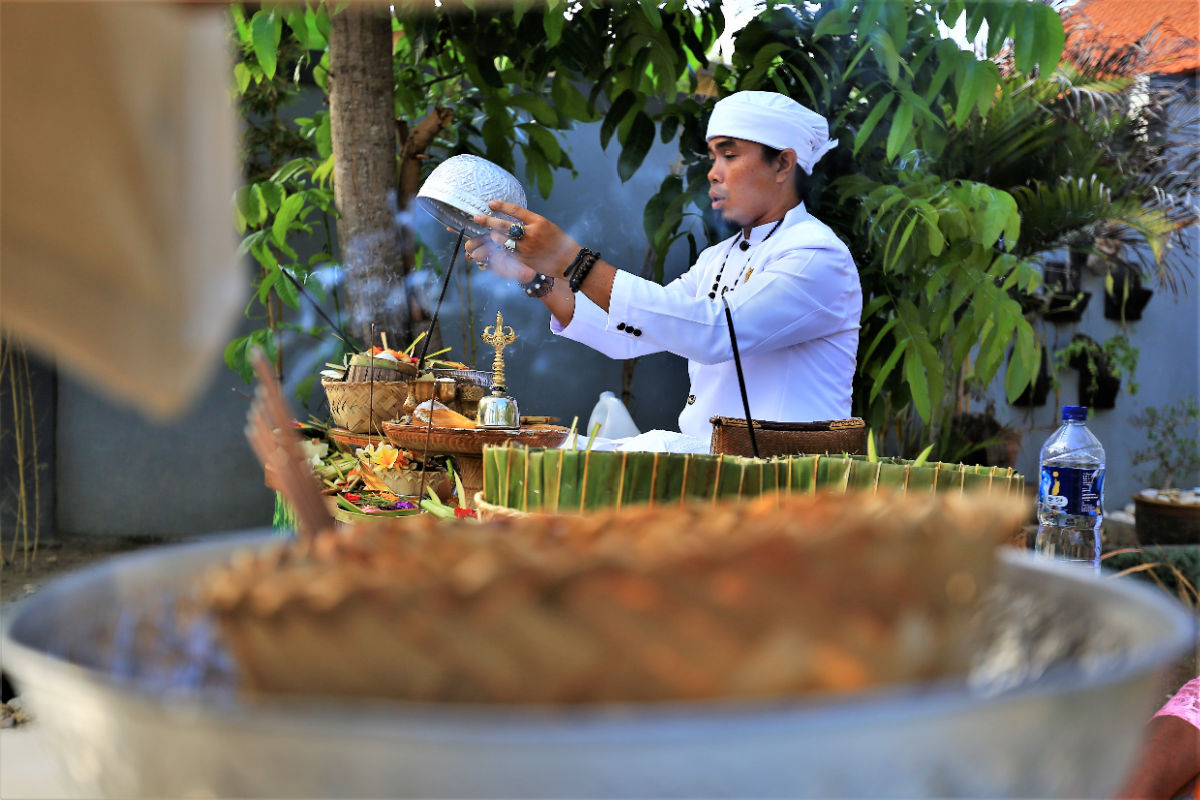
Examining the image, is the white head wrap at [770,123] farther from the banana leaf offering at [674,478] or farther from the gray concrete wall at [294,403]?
the banana leaf offering at [674,478]

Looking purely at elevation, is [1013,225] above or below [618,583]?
above

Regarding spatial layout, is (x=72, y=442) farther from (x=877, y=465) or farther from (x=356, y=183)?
(x=877, y=465)

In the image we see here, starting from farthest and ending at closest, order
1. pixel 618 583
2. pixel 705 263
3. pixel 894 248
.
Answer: pixel 894 248
pixel 705 263
pixel 618 583

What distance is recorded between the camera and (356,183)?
3213mm

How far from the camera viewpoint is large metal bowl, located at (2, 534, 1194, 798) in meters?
0.20

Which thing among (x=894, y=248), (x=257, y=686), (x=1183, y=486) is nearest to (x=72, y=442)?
(x=894, y=248)

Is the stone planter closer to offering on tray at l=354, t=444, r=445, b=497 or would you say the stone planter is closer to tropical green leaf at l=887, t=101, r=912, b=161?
tropical green leaf at l=887, t=101, r=912, b=161

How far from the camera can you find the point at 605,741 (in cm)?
20

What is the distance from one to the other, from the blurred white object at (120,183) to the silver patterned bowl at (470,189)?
5.78 ft

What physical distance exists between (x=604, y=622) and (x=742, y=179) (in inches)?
91.7

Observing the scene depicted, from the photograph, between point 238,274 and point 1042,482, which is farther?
point 1042,482

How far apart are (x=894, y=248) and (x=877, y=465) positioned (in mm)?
3070

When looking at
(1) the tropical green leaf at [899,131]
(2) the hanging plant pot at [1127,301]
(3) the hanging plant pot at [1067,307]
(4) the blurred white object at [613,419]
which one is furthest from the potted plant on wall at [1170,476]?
(4) the blurred white object at [613,419]

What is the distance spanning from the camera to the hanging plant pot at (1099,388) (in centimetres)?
601
